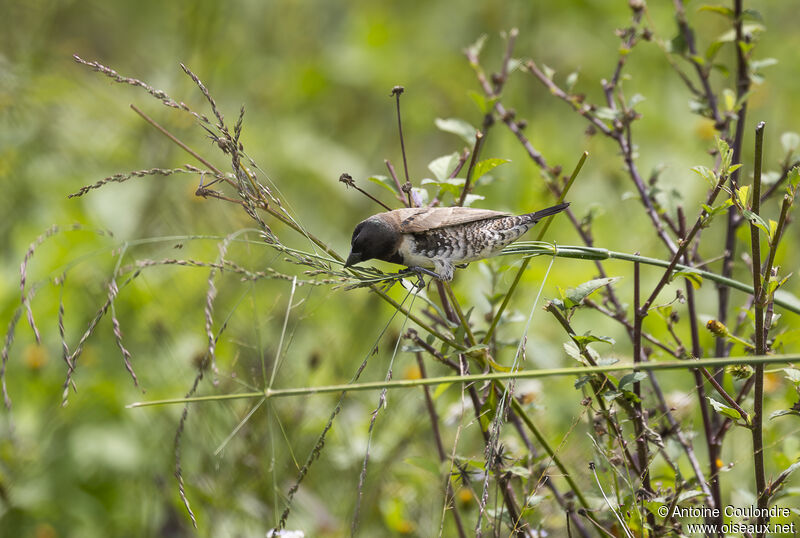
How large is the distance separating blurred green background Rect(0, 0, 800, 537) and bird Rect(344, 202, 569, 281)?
0.50 feet

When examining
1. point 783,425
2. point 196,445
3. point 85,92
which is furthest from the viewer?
point 85,92

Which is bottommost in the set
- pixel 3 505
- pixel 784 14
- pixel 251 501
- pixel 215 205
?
pixel 3 505

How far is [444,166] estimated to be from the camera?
155 cm

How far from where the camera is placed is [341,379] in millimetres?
2789

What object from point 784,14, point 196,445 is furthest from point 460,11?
point 196,445

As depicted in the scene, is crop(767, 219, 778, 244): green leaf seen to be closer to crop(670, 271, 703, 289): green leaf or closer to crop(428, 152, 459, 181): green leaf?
crop(670, 271, 703, 289): green leaf

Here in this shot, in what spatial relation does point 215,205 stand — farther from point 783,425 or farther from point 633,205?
point 783,425

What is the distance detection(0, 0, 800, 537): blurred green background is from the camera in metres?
2.40

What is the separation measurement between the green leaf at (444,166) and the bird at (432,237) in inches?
3.4

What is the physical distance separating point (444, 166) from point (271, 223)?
6.45 ft

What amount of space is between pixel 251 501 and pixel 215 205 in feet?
5.42

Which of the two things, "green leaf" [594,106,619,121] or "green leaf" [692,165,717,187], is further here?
"green leaf" [594,106,619,121]

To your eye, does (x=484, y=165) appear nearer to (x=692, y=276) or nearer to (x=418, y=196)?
(x=418, y=196)

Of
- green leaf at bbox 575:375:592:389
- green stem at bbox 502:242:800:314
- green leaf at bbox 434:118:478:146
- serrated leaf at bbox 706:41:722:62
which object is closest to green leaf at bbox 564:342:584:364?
green leaf at bbox 575:375:592:389
